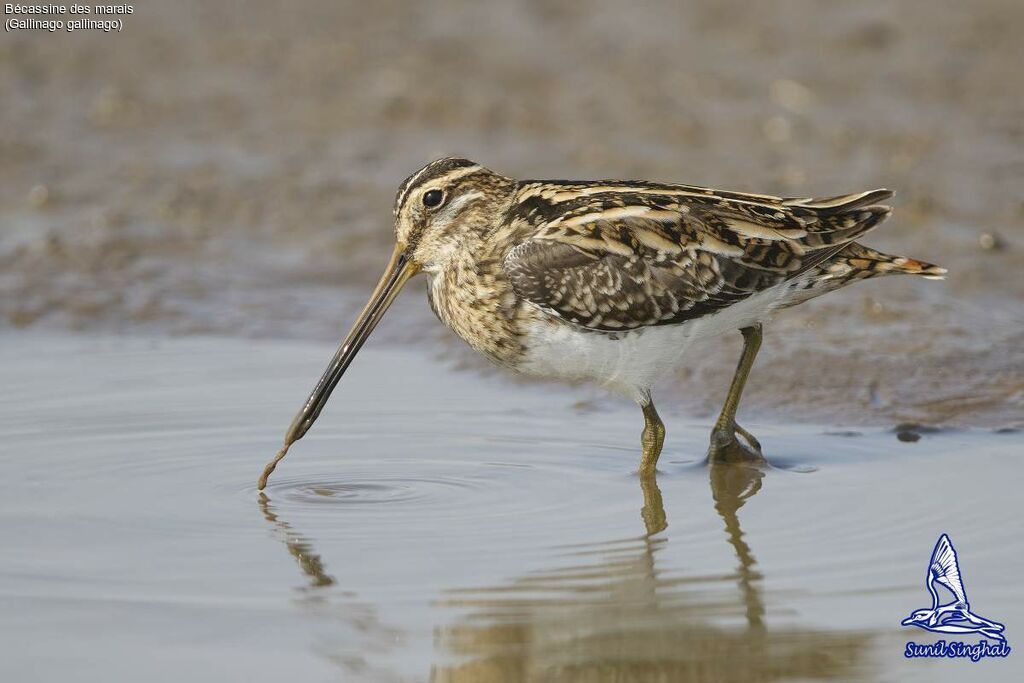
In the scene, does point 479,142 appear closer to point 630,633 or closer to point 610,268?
point 610,268

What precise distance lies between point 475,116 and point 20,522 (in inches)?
281

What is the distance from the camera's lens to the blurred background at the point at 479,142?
35.5 feet

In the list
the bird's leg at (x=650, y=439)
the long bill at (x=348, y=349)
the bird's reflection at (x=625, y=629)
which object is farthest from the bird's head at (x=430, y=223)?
the bird's reflection at (x=625, y=629)

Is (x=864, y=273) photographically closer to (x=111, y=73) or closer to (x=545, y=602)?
(x=545, y=602)

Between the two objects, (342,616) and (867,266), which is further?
(867,266)

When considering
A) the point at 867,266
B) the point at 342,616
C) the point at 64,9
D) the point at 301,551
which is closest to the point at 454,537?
the point at 301,551

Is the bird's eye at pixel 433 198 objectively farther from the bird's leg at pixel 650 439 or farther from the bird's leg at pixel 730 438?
the bird's leg at pixel 730 438

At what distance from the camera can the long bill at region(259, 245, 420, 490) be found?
8047mm

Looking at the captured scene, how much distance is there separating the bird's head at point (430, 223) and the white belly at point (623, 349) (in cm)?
71

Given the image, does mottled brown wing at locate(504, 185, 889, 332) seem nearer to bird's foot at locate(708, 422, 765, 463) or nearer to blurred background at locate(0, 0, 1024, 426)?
bird's foot at locate(708, 422, 765, 463)

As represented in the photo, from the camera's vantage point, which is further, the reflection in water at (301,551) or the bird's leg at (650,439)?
the bird's leg at (650,439)

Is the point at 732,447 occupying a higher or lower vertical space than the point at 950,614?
higher

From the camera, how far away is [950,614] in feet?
20.2

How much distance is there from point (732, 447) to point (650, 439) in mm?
482
